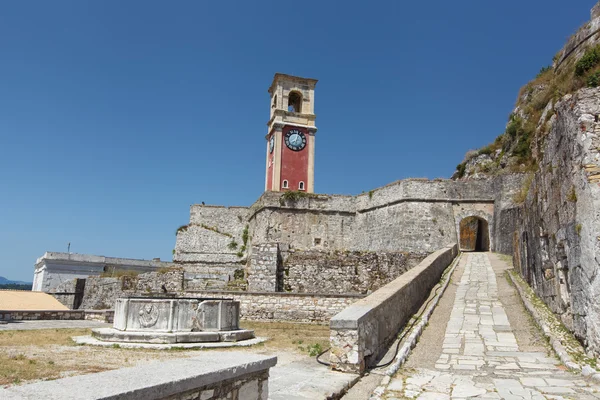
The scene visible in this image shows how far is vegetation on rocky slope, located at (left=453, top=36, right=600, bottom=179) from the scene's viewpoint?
78.4ft

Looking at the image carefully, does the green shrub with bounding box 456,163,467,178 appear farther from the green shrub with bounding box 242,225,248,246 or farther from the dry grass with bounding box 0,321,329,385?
the dry grass with bounding box 0,321,329,385

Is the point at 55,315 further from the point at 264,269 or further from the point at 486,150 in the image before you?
the point at 486,150

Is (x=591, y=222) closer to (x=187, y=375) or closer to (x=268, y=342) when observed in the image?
(x=187, y=375)

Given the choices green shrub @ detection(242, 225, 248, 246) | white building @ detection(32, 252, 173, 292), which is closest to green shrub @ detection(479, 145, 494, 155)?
green shrub @ detection(242, 225, 248, 246)

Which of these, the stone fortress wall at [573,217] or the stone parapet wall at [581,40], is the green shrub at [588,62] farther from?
the stone fortress wall at [573,217]

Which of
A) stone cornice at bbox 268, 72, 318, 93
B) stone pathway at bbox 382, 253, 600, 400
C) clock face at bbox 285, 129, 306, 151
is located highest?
stone cornice at bbox 268, 72, 318, 93

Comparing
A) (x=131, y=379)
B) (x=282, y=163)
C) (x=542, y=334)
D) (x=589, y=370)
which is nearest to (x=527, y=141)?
(x=282, y=163)

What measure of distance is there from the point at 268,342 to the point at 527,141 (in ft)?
77.8

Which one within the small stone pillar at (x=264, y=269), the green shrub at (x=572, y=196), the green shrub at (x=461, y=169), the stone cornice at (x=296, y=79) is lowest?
the small stone pillar at (x=264, y=269)

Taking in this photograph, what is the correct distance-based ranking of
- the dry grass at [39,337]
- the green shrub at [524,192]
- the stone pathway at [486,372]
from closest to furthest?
the stone pathway at [486,372] < the dry grass at [39,337] < the green shrub at [524,192]

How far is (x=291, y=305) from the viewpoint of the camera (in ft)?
48.0

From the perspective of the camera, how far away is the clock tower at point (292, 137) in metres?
35.4

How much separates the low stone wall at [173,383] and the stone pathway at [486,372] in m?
2.11

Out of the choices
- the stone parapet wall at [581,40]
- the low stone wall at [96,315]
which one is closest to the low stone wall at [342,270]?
the low stone wall at [96,315]
